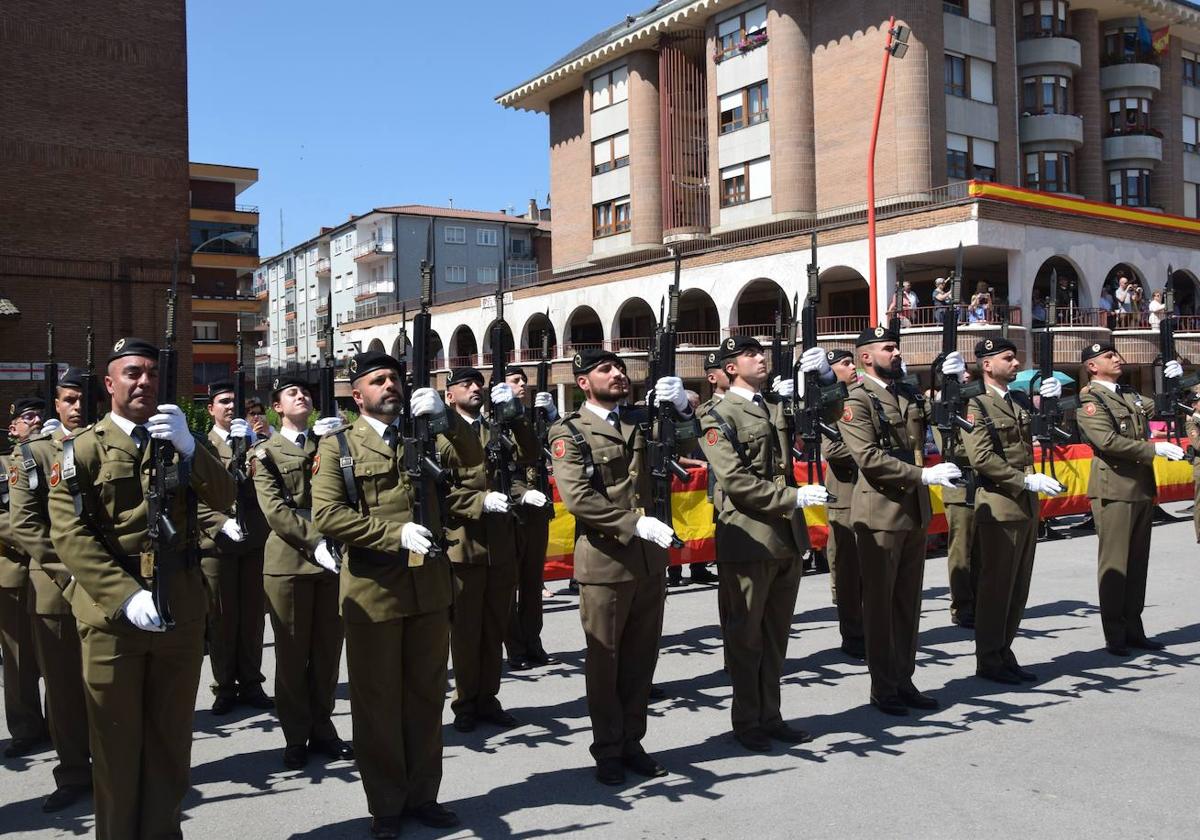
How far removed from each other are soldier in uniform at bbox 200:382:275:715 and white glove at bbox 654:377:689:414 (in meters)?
3.10

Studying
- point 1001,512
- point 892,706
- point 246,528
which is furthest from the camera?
point 1001,512

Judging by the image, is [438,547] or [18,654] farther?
[18,654]

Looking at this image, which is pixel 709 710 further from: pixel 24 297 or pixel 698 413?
pixel 24 297

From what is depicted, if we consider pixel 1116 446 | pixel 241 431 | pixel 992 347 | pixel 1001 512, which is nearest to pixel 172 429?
pixel 241 431

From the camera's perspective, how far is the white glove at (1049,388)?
329 inches

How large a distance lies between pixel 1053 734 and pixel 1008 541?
5.51 ft

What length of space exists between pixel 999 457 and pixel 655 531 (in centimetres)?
339

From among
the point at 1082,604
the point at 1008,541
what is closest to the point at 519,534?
the point at 1008,541

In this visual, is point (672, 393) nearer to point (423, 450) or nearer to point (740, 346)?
point (740, 346)

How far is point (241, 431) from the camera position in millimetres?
7918

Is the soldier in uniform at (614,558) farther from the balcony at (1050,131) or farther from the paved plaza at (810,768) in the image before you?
the balcony at (1050,131)

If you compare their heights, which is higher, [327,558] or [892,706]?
[327,558]

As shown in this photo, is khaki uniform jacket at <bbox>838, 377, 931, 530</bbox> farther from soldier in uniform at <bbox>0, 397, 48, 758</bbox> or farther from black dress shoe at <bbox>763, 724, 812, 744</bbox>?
soldier in uniform at <bbox>0, 397, 48, 758</bbox>

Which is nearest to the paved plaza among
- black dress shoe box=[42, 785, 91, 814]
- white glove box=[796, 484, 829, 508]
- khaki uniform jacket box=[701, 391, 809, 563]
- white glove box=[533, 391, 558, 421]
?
black dress shoe box=[42, 785, 91, 814]
